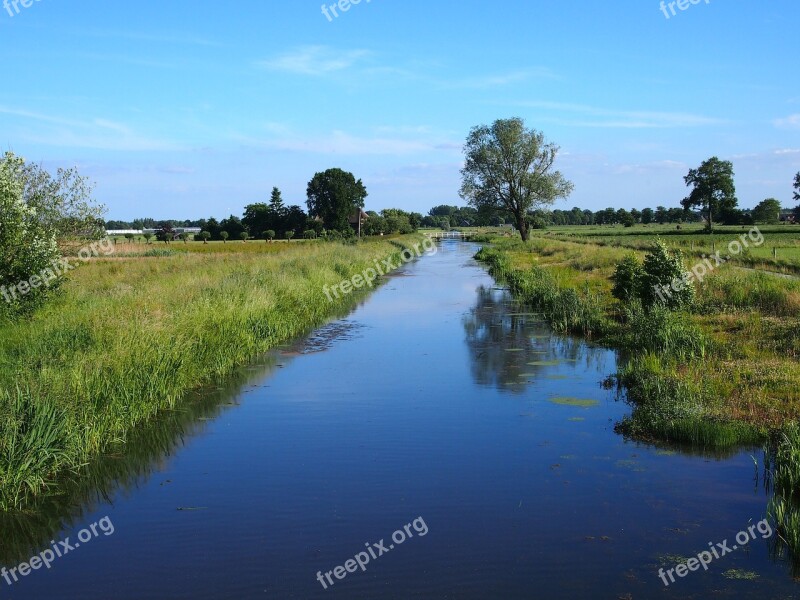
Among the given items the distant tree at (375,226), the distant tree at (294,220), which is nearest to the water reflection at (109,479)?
the distant tree at (294,220)

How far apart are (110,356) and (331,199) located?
83.9 m

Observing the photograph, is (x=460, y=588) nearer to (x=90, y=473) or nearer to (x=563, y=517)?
(x=563, y=517)

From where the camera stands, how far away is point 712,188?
95125 mm

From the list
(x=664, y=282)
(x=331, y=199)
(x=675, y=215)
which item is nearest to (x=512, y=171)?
(x=331, y=199)

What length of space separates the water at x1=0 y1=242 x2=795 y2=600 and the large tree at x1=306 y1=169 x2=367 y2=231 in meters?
80.5

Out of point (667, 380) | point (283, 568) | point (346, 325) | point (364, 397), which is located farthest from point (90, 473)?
point (346, 325)

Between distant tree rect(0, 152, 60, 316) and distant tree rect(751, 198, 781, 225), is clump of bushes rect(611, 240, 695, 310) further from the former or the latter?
distant tree rect(751, 198, 781, 225)

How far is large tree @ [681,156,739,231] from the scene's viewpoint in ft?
310

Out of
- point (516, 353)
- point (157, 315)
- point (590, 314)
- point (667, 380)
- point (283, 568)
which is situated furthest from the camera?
point (590, 314)

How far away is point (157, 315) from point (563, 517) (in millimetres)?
9217

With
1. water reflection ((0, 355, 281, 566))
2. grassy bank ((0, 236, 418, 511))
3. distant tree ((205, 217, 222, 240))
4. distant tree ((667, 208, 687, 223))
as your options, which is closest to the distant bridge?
distant tree ((205, 217, 222, 240))

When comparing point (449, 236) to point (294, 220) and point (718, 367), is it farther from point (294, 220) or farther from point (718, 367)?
point (718, 367)

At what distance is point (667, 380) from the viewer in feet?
37.9

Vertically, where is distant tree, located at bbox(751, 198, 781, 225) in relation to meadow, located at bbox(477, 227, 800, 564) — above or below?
above
